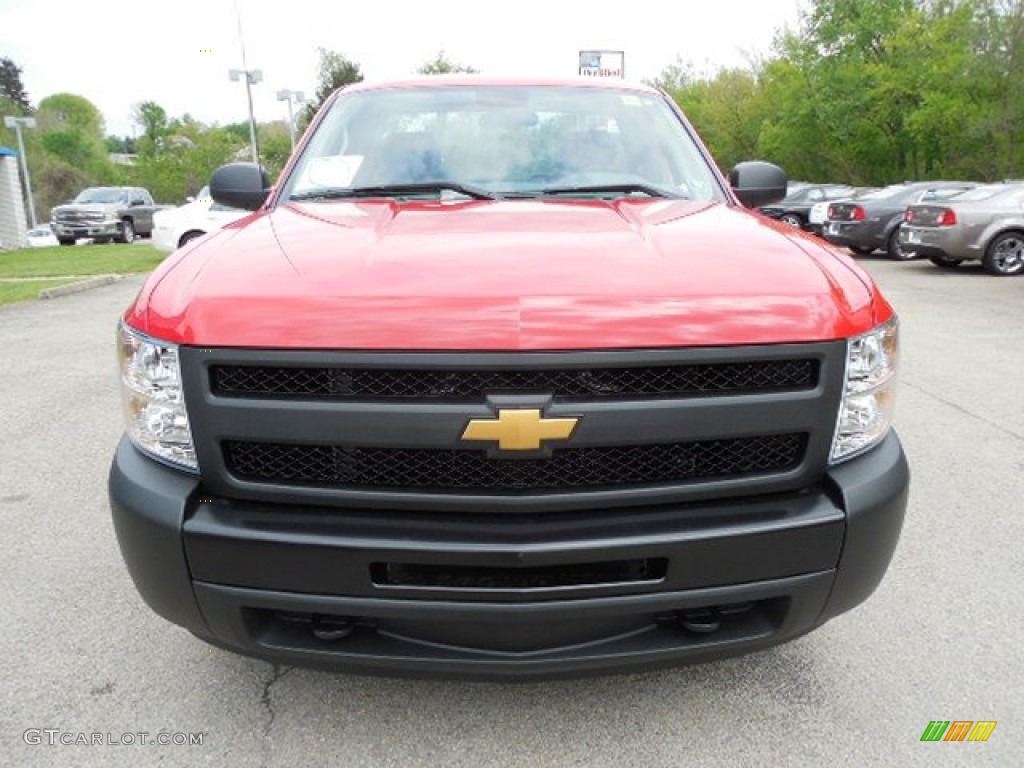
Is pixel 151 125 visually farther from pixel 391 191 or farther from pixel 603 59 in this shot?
pixel 391 191

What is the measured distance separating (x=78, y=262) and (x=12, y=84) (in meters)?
103

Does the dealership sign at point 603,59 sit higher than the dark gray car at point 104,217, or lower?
higher

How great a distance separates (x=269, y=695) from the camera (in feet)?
7.91

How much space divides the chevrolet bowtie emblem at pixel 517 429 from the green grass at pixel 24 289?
442 inches

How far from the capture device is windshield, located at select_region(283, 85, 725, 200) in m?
2.97

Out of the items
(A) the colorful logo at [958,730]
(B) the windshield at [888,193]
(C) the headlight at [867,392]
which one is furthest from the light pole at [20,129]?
(A) the colorful logo at [958,730]

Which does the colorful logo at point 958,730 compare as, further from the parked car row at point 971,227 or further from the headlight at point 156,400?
the parked car row at point 971,227

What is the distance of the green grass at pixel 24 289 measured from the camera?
11.2 m

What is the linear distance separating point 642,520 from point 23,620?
234 cm

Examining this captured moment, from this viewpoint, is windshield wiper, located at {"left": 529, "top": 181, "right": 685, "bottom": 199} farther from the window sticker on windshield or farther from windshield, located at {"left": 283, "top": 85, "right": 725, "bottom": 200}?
the window sticker on windshield

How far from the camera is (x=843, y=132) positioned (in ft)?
110

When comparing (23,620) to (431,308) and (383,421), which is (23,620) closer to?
(383,421)

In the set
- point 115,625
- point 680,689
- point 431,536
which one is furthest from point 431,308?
point 115,625

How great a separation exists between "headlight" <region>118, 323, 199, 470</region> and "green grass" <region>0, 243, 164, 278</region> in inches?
562
